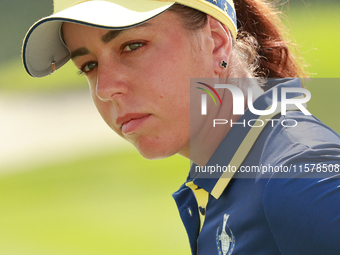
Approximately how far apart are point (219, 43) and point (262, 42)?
42 cm

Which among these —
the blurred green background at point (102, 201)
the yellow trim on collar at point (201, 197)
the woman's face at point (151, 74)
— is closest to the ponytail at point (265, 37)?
the woman's face at point (151, 74)

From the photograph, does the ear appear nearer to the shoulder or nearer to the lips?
the lips

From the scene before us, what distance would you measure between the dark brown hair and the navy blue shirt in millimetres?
305

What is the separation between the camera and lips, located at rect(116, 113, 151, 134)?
136 cm

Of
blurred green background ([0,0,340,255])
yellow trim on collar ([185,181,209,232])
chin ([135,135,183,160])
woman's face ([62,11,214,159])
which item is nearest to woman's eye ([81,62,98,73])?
woman's face ([62,11,214,159])

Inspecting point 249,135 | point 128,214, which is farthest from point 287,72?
point 128,214

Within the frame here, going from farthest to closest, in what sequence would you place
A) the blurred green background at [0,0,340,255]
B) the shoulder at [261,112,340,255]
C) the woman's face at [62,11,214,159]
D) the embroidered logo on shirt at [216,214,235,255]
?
the blurred green background at [0,0,340,255]
the woman's face at [62,11,214,159]
the embroidered logo on shirt at [216,214,235,255]
the shoulder at [261,112,340,255]

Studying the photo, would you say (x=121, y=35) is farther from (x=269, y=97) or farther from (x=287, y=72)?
(x=287, y=72)

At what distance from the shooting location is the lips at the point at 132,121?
1.36 metres

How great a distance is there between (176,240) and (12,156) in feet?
17.0

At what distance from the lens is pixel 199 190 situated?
151cm

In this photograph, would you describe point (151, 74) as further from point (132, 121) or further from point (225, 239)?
point (225, 239)

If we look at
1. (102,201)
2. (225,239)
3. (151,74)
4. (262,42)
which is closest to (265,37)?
(262,42)

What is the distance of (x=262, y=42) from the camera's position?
1.84m
